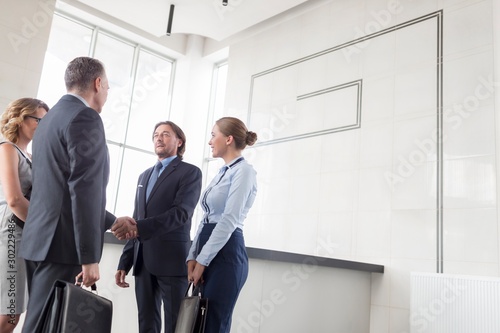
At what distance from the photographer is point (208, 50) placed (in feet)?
23.1

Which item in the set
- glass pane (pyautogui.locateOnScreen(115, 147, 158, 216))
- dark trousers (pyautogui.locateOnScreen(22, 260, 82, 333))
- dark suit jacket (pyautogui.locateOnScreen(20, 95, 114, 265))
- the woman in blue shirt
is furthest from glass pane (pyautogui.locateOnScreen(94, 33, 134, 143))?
dark trousers (pyautogui.locateOnScreen(22, 260, 82, 333))

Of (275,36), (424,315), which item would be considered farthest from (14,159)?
(275,36)

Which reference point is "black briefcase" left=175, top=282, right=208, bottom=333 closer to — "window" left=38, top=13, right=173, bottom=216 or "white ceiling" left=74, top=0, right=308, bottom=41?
"white ceiling" left=74, top=0, right=308, bottom=41

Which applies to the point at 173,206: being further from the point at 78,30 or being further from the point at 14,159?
the point at 78,30

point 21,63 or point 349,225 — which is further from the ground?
point 21,63

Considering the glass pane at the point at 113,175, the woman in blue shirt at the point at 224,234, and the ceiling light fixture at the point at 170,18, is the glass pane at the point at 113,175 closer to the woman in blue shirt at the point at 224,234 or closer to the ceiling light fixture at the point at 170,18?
the ceiling light fixture at the point at 170,18

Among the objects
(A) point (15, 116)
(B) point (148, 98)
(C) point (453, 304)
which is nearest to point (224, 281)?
(A) point (15, 116)

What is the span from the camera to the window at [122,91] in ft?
20.5

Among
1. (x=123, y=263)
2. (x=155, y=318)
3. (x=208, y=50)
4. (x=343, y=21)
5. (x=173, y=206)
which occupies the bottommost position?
(x=155, y=318)

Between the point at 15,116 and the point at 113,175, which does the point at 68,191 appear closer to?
the point at 15,116

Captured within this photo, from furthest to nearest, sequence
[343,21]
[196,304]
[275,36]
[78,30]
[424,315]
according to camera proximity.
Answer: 1. [78,30]
2. [275,36]
3. [343,21]
4. [424,315]
5. [196,304]

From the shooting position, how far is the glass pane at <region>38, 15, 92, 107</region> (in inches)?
235

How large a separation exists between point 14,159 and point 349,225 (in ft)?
9.99

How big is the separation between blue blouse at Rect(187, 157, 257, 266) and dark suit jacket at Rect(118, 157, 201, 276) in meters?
0.21
